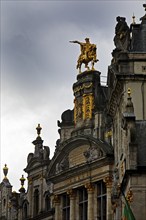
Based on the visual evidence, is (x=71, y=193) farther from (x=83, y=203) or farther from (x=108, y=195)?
(x=108, y=195)

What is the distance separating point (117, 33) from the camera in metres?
54.6

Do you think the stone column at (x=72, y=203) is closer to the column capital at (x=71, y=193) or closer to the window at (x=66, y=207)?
the column capital at (x=71, y=193)

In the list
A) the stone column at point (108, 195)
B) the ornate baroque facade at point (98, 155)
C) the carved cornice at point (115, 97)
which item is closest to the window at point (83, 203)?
the ornate baroque facade at point (98, 155)

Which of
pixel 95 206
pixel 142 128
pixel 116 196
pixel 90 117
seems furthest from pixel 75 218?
pixel 142 128

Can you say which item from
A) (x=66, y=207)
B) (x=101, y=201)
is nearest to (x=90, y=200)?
(x=101, y=201)

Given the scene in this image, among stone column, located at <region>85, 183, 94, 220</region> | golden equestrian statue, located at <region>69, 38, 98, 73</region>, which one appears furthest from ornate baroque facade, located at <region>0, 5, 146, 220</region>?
golden equestrian statue, located at <region>69, 38, 98, 73</region>

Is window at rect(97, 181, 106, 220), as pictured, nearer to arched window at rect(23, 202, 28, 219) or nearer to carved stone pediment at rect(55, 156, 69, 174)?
carved stone pediment at rect(55, 156, 69, 174)

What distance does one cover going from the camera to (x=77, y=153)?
62438 millimetres

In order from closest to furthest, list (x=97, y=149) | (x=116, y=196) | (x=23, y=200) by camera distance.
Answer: (x=116, y=196) → (x=97, y=149) → (x=23, y=200)

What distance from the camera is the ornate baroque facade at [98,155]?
4638 centimetres

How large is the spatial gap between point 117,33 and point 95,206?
43.0 ft

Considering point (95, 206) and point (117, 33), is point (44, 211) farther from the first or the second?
point (117, 33)

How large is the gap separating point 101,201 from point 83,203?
247 centimetres

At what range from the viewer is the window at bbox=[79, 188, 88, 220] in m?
61.5
